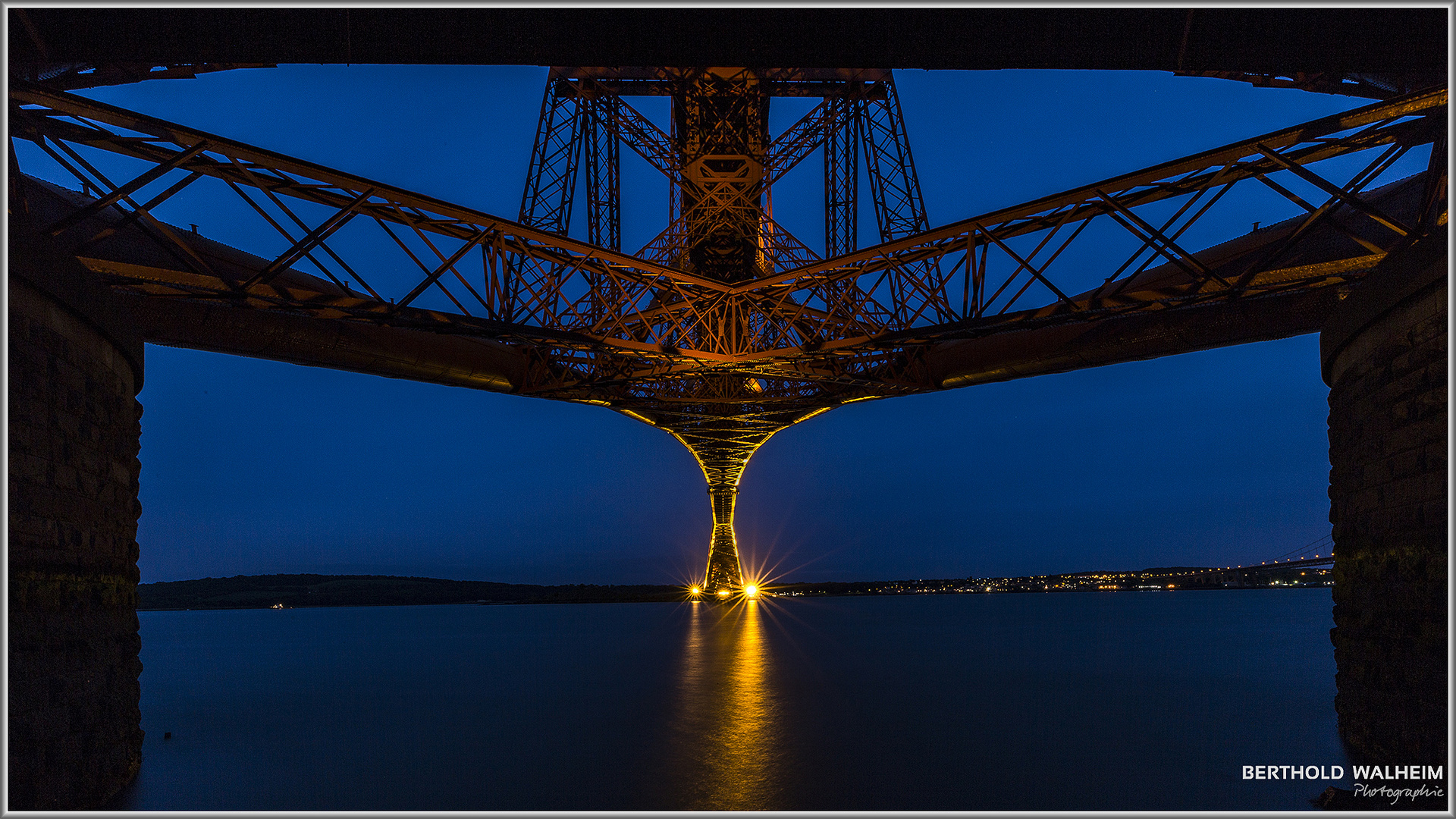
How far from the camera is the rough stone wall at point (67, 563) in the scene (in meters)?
8.13

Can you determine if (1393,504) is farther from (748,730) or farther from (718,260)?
(718,260)

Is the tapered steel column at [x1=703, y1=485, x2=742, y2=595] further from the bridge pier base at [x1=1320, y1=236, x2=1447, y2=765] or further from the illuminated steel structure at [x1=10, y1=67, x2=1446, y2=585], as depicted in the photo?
the bridge pier base at [x1=1320, y1=236, x2=1447, y2=765]

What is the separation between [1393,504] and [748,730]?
381 inches

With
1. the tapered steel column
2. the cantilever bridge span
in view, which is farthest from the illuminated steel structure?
the tapered steel column

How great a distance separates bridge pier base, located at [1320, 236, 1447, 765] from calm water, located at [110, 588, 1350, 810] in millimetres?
1417

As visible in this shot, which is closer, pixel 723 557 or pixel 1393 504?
pixel 1393 504

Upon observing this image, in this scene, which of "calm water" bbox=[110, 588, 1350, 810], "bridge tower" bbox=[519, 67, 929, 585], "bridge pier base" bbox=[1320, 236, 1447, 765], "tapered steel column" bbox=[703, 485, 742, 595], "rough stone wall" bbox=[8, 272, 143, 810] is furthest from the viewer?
"tapered steel column" bbox=[703, 485, 742, 595]

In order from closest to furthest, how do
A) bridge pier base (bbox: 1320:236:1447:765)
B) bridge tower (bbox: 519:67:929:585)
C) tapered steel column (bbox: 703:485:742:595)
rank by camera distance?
bridge pier base (bbox: 1320:236:1447:765) → bridge tower (bbox: 519:67:929:585) → tapered steel column (bbox: 703:485:742:595)

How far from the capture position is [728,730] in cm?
1511

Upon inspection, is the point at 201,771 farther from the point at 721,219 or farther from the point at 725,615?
the point at 725,615

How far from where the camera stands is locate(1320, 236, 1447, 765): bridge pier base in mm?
8695

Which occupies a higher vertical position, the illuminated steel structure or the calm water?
the illuminated steel structure

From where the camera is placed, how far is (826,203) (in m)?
31.1

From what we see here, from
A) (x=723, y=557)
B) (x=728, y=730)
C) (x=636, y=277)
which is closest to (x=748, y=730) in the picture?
(x=728, y=730)
